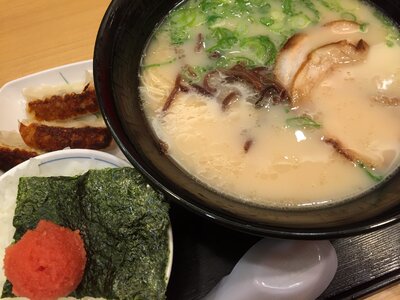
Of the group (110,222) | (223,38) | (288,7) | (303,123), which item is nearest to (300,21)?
(288,7)

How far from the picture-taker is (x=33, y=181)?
1490 millimetres

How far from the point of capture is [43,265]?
1.26 meters

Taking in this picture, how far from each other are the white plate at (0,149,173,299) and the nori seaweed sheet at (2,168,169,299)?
0.21ft

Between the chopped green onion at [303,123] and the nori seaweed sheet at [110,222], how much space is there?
0.44 metres

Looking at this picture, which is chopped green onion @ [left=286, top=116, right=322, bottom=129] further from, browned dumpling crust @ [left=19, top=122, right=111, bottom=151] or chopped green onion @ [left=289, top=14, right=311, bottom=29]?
browned dumpling crust @ [left=19, top=122, right=111, bottom=151]

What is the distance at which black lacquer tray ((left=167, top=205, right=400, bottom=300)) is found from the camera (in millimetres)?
1440

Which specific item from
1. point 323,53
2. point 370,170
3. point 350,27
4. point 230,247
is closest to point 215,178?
point 230,247

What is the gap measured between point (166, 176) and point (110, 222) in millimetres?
368

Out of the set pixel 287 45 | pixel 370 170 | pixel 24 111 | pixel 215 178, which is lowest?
pixel 24 111

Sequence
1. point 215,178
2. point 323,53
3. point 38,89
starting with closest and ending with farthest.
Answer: point 215,178, point 323,53, point 38,89

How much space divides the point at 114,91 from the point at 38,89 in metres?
0.64

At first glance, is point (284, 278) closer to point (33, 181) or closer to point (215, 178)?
point (215, 178)

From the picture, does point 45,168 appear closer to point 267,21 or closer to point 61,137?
point 61,137

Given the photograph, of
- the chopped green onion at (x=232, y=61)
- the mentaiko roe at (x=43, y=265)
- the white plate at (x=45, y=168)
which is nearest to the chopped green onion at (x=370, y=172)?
the chopped green onion at (x=232, y=61)
